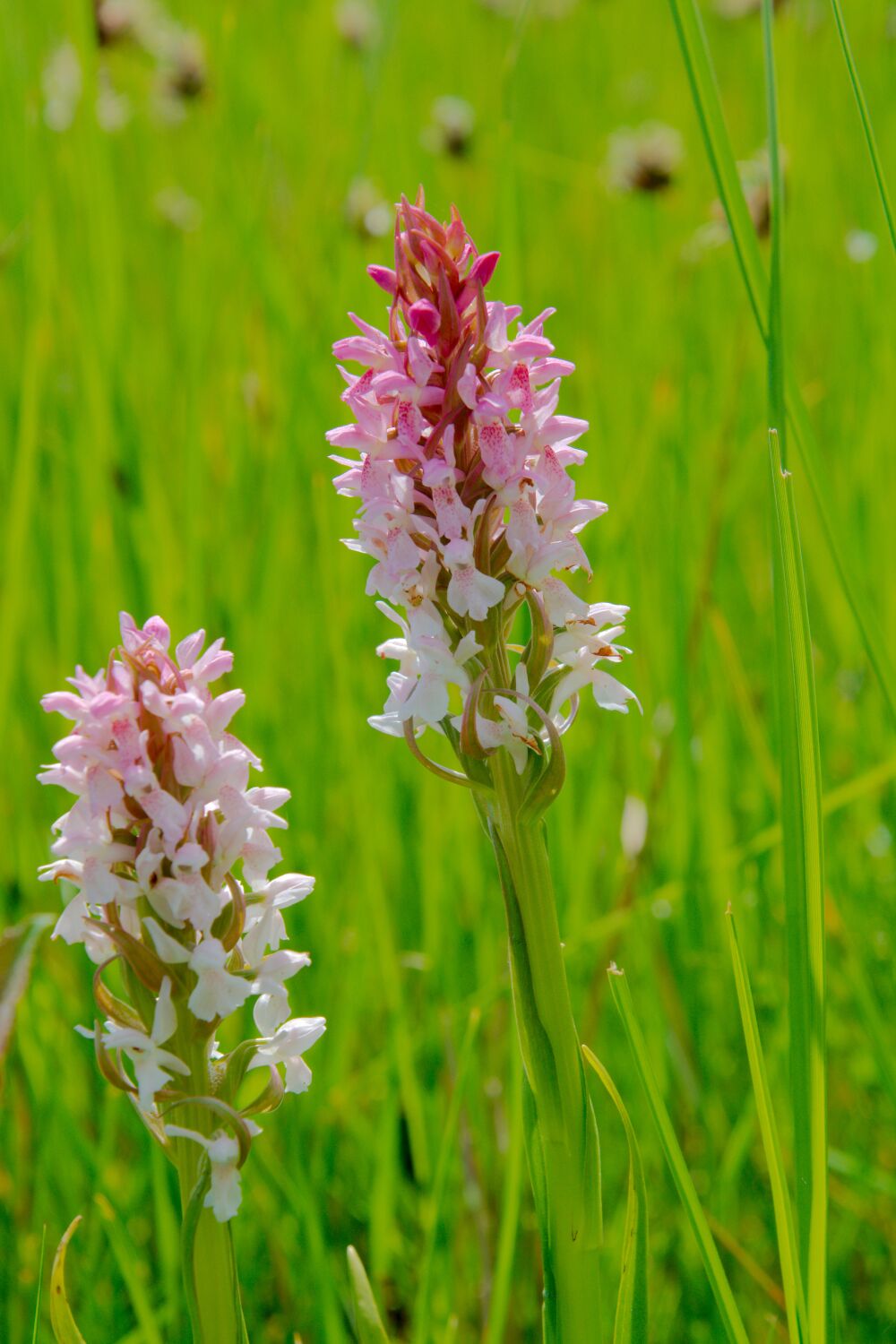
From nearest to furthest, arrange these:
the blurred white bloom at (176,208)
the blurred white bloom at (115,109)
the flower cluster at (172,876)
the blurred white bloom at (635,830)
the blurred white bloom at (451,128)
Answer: the flower cluster at (172,876) → the blurred white bloom at (635,830) → the blurred white bloom at (115,109) → the blurred white bloom at (176,208) → the blurred white bloom at (451,128)

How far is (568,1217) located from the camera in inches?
28.7

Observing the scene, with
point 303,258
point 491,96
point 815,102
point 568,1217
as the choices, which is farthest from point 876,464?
point 491,96

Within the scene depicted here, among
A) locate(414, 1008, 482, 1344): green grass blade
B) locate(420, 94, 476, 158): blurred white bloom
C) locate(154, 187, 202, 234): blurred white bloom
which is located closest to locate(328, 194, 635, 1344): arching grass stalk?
locate(414, 1008, 482, 1344): green grass blade

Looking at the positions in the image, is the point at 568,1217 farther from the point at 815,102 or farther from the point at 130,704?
the point at 815,102

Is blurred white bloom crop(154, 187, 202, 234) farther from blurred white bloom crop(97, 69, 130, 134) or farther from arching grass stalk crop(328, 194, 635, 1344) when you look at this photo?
arching grass stalk crop(328, 194, 635, 1344)

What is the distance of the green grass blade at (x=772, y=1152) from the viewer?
0.68 meters

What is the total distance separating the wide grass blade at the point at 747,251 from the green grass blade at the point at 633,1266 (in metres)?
0.36

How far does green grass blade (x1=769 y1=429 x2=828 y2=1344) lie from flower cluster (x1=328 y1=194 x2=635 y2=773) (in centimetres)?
11

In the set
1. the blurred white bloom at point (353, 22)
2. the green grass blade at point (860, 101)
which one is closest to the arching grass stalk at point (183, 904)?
the green grass blade at point (860, 101)

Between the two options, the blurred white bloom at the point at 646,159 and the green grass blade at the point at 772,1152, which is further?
the blurred white bloom at the point at 646,159

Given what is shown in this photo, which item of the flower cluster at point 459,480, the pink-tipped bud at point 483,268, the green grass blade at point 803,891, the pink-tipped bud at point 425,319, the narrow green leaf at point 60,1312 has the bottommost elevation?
the narrow green leaf at point 60,1312

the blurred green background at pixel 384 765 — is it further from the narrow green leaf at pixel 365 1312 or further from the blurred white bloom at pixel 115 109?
the blurred white bloom at pixel 115 109

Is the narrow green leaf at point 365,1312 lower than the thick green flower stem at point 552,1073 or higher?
lower

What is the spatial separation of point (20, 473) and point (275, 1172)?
0.80 metres
